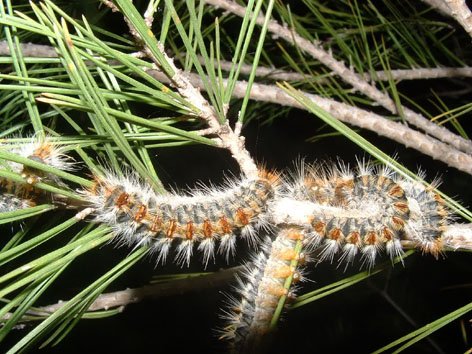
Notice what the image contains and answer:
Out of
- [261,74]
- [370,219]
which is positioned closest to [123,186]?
[370,219]

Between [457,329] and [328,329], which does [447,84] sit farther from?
[328,329]

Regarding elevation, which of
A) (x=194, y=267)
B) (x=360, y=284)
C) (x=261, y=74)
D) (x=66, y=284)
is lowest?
(x=360, y=284)

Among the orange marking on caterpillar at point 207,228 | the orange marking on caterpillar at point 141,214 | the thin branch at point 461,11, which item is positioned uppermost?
the thin branch at point 461,11

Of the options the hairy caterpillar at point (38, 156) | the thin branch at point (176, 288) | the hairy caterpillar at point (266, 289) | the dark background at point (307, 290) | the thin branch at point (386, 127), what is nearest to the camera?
the hairy caterpillar at point (38, 156)

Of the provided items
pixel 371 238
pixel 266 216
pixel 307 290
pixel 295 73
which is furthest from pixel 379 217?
pixel 307 290

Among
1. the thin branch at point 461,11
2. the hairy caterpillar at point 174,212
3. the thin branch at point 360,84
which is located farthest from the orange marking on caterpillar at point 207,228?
the thin branch at point 360,84

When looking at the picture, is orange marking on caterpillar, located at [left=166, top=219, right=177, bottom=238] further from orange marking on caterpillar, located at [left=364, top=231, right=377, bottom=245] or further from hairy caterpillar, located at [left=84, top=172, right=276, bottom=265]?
orange marking on caterpillar, located at [left=364, top=231, right=377, bottom=245]

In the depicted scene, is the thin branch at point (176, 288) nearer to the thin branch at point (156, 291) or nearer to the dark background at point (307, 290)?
the thin branch at point (156, 291)
